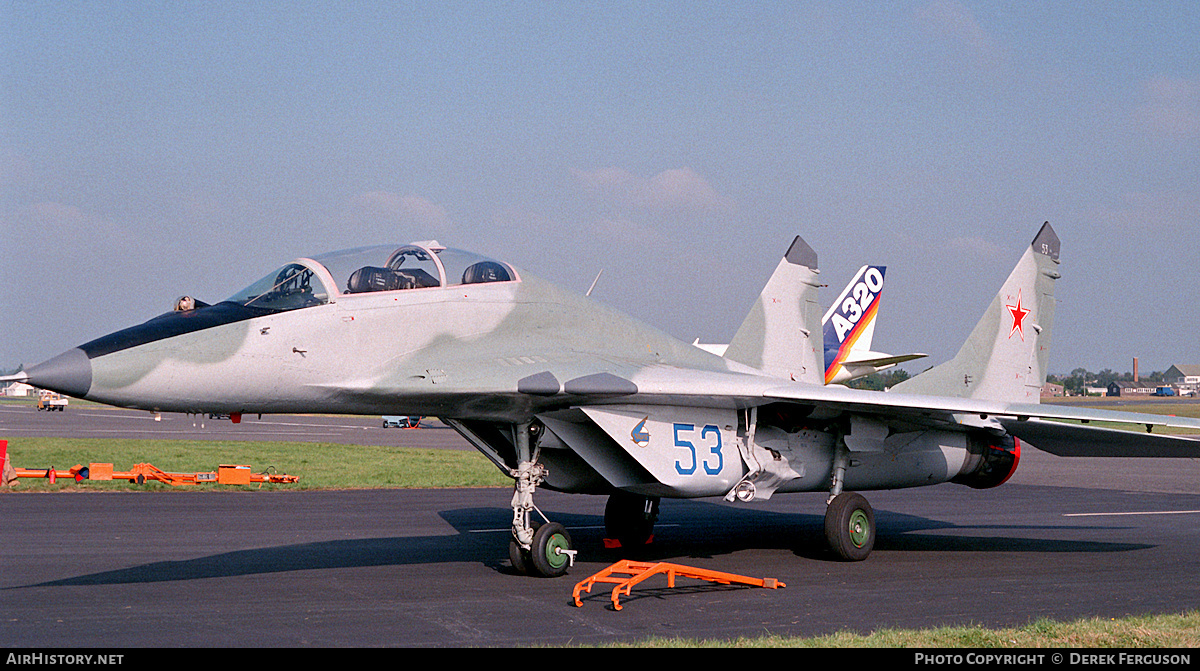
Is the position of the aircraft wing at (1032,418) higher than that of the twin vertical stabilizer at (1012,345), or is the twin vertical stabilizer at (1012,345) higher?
the twin vertical stabilizer at (1012,345)

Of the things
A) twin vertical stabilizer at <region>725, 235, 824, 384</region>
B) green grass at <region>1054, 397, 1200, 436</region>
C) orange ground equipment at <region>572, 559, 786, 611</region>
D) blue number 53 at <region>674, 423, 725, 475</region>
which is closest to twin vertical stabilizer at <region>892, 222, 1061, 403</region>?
twin vertical stabilizer at <region>725, 235, 824, 384</region>

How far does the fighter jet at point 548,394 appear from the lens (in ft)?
27.8

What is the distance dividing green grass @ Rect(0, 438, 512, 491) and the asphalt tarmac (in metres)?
2.55

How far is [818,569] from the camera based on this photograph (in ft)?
36.7

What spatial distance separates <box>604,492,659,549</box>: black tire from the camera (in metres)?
12.5

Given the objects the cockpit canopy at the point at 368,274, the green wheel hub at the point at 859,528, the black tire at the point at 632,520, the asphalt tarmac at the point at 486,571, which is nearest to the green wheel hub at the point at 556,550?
the asphalt tarmac at the point at 486,571

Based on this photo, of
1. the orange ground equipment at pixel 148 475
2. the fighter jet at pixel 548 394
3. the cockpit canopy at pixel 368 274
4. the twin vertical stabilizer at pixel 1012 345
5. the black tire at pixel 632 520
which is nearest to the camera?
the fighter jet at pixel 548 394

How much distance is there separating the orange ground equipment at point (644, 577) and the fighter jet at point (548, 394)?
1.05 metres

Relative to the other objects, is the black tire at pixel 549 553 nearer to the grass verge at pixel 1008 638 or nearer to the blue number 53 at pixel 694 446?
the blue number 53 at pixel 694 446

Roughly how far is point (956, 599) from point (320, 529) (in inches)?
335

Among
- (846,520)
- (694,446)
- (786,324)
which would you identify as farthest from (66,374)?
(786,324)

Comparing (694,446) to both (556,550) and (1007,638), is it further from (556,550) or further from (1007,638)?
(1007,638)
